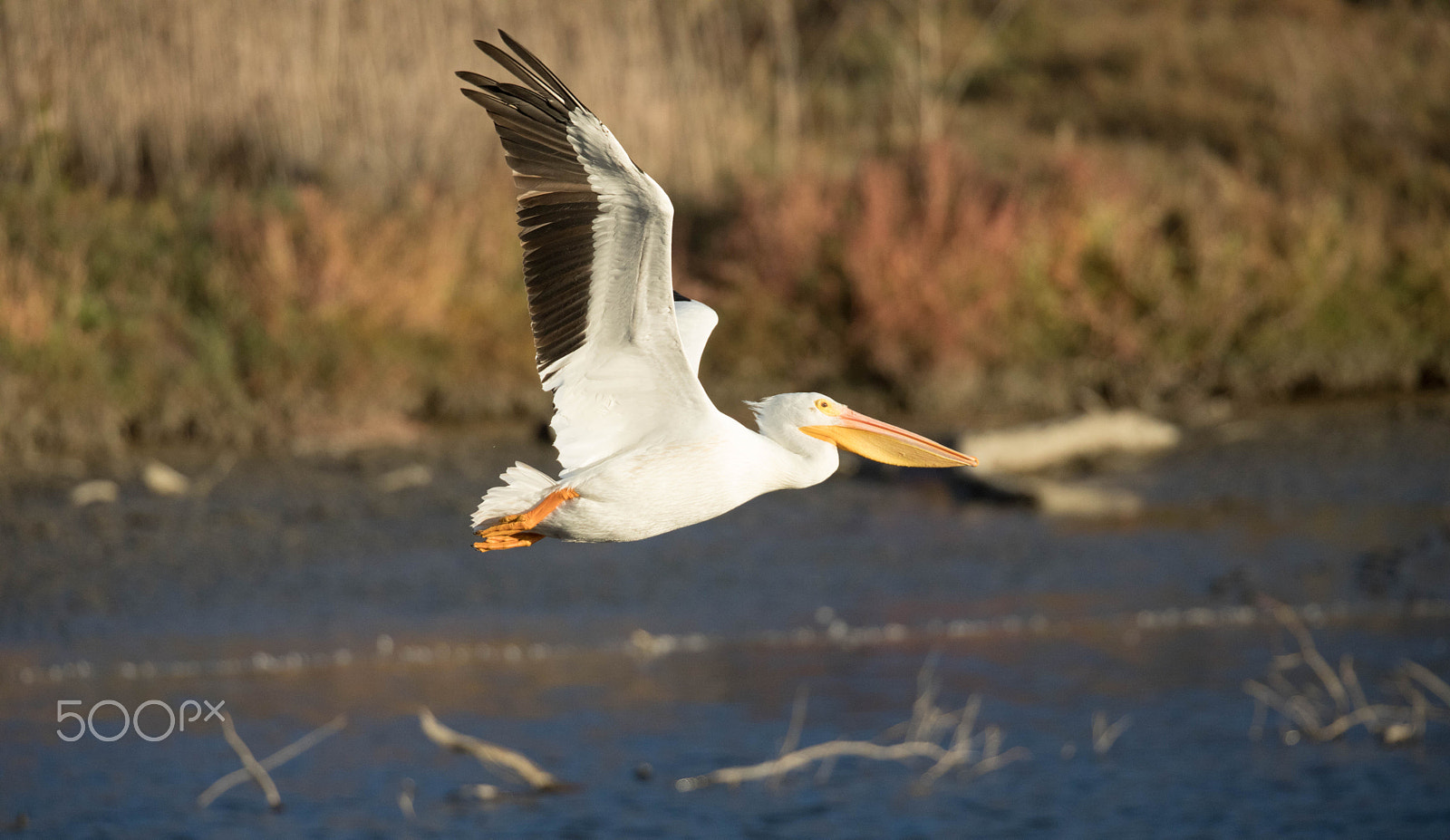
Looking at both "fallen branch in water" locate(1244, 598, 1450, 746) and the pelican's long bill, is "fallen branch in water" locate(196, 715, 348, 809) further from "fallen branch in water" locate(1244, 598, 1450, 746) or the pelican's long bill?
"fallen branch in water" locate(1244, 598, 1450, 746)

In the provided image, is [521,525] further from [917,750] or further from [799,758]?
[917,750]

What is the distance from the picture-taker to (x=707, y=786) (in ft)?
34.4

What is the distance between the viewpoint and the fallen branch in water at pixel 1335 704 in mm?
10945

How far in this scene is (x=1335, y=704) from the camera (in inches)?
469

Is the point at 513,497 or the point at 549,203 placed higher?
the point at 549,203

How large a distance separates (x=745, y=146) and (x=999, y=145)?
6.00 meters

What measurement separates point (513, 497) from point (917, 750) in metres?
4.90

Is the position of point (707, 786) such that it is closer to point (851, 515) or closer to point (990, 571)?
point (990, 571)

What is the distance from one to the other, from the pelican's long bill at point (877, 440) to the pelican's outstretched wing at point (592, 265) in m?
0.43

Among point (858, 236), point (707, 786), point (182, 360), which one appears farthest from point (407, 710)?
point (858, 236)

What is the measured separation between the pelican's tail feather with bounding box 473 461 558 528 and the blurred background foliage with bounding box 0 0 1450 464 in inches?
466

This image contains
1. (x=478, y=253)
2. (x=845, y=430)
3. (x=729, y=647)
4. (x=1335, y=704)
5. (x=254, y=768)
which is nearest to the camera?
(x=845, y=430)

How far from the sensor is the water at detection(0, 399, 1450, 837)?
10.3m

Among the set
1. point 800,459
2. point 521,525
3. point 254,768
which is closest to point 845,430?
point 800,459
